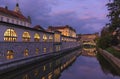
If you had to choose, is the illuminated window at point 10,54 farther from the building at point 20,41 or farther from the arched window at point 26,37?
the arched window at point 26,37

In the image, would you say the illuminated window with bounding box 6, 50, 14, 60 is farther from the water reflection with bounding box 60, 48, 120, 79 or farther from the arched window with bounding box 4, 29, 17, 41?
the water reflection with bounding box 60, 48, 120, 79

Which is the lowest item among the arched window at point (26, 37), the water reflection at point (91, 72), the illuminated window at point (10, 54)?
the water reflection at point (91, 72)

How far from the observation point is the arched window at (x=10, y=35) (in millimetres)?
32778

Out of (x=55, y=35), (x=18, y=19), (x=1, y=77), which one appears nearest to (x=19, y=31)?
(x=1, y=77)

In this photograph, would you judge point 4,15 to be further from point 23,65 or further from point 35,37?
point 23,65

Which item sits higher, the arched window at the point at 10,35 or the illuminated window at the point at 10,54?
the arched window at the point at 10,35

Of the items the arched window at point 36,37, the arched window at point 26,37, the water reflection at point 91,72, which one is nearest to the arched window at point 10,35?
the arched window at point 26,37

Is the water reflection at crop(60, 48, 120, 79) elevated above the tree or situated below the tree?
below

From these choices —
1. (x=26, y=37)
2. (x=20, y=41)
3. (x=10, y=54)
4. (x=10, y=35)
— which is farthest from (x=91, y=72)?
(x=10, y=35)

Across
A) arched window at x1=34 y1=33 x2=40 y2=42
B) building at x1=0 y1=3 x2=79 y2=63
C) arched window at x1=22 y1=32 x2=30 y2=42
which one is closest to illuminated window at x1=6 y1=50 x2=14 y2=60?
building at x1=0 y1=3 x2=79 y2=63

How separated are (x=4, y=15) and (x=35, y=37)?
17572mm

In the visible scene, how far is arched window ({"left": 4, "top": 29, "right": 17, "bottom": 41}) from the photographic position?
32.8 metres

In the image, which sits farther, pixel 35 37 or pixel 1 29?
pixel 35 37

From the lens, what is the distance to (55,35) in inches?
2616
